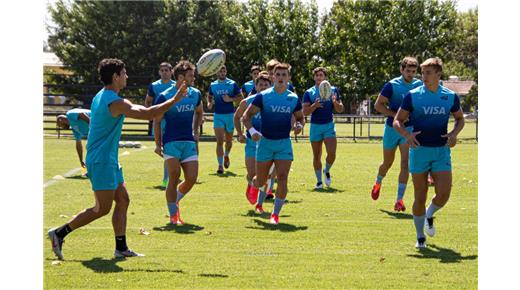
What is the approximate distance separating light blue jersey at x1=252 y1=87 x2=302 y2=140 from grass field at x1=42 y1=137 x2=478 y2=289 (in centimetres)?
131

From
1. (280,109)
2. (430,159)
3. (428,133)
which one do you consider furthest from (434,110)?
(280,109)

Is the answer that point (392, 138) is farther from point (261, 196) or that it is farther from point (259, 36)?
point (259, 36)

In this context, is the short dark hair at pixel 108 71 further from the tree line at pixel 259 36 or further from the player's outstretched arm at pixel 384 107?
the tree line at pixel 259 36

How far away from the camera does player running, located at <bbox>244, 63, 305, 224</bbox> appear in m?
12.1

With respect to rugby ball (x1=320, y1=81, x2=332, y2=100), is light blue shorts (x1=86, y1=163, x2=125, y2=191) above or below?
below

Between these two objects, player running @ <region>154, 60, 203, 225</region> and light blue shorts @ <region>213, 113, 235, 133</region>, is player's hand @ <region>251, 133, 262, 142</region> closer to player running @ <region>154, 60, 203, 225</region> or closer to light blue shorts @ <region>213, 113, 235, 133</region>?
player running @ <region>154, 60, 203, 225</region>

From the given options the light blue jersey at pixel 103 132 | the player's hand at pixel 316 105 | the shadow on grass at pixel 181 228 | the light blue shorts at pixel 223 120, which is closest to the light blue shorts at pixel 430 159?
the shadow on grass at pixel 181 228

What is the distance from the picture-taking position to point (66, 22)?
4716 centimetres

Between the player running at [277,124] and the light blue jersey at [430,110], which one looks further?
the player running at [277,124]

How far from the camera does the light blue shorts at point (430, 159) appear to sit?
10133mm

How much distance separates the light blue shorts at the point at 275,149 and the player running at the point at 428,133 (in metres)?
2.41

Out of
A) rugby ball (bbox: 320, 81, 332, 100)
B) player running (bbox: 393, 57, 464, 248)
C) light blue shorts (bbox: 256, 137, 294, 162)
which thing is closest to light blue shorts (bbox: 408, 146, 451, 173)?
player running (bbox: 393, 57, 464, 248)

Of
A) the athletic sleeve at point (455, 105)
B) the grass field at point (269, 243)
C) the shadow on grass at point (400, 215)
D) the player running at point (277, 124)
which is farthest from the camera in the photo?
the shadow on grass at point (400, 215)

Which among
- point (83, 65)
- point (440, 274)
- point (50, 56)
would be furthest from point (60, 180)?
point (50, 56)
